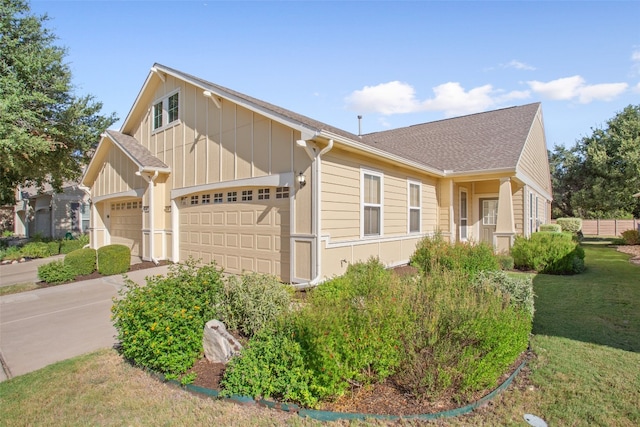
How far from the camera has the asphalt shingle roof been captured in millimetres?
11016

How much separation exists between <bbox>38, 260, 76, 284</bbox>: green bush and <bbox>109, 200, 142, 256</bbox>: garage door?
2782 millimetres

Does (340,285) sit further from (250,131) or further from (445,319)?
(250,131)

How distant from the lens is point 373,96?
99.8ft

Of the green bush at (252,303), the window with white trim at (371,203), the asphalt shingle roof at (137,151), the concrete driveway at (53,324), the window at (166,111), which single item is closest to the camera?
the green bush at (252,303)

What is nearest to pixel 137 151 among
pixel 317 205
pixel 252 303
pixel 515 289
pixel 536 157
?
pixel 317 205

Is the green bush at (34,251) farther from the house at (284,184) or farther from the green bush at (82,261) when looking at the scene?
the green bush at (82,261)

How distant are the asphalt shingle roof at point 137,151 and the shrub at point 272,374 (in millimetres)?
8990

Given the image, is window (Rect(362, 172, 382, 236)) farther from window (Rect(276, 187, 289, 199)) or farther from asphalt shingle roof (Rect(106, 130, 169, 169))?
asphalt shingle roof (Rect(106, 130, 169, 169))

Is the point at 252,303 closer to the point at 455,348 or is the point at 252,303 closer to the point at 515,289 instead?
the point at 455,348

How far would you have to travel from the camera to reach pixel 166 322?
12.7ft

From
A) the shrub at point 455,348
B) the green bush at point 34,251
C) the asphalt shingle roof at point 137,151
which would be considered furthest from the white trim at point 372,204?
the green bush at point 34,251

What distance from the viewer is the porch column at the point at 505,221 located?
1145cm

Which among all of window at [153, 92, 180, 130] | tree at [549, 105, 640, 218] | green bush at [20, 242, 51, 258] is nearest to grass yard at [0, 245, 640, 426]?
window at [153, 92, 180, 130]

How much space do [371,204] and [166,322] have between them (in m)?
5.98
